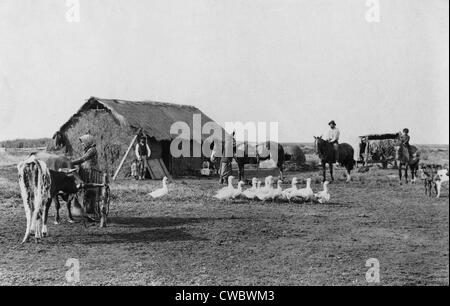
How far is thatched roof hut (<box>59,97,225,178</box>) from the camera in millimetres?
18578

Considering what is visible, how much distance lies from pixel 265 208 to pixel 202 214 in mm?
1729

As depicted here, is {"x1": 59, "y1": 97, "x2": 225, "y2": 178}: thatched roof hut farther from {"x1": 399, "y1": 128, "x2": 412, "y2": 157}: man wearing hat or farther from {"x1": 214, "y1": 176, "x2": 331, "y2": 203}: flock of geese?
{"x1": 399, "y1": 128, "x2": 412, "y2": 157}: man wearing hat

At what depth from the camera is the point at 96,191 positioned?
9672 mm

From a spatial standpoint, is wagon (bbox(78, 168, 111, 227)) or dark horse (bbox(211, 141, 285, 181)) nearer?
wagon (bbox(78, 168, 111, 227))

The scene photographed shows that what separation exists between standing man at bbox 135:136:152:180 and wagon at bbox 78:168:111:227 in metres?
8.10

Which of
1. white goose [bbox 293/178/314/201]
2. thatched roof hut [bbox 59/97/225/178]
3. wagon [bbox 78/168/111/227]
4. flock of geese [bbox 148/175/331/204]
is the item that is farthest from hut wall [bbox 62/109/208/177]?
wagon [bbox 78/168/111/227]

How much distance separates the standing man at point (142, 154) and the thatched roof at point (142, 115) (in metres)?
0.48

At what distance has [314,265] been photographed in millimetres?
6926

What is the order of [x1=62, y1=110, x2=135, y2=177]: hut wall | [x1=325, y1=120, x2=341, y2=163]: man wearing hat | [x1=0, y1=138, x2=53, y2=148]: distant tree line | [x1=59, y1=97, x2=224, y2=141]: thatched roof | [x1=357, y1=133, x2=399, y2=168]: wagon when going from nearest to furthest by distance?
[x1=0, y1=138, x2=53, y2=148]: distant tree line
[x1=62, y1=110, x2=135, y2=177]: hut wall
[x1=59, y1=97, x2=224, y2=141]: thatched roof
[x1=325, y1=120, x2=341, y2=163]: man wearing hat
[x1=357, y1=133, x2=399, y2=168]: wagon

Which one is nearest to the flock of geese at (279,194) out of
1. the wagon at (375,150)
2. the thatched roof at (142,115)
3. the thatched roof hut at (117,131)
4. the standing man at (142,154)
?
the standing man at (142,154)

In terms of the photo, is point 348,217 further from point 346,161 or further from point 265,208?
point 346,161

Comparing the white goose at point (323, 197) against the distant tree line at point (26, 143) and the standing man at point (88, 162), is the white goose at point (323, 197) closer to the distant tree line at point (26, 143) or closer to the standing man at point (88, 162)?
the standing man at point (88, 162)

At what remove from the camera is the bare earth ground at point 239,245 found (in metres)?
6.60
